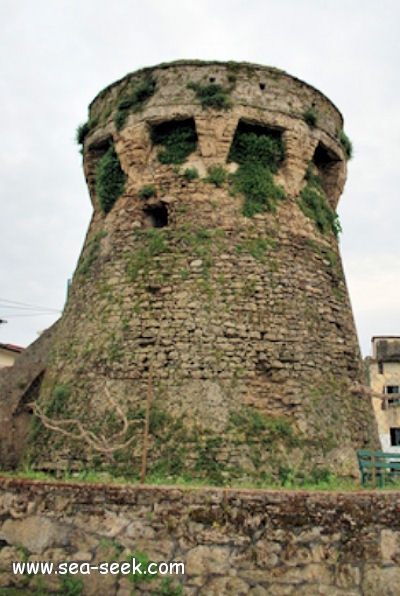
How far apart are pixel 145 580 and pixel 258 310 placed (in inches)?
195

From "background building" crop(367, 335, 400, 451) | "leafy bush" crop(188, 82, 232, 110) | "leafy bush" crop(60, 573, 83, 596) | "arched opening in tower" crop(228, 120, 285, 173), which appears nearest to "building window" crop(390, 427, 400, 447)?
"background building" crop(367, 335, 400, 451)

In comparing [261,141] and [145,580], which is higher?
[261,141]

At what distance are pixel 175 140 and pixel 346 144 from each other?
12.3ft

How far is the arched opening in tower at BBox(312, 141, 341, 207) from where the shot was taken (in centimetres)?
1127

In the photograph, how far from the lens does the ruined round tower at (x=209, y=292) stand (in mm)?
8195

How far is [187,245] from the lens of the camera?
30.9 feet

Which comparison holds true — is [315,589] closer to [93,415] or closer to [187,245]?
[93,415]

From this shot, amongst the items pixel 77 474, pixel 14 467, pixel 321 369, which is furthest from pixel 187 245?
pixel 14 467

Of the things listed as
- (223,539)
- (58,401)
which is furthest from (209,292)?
(223,539)

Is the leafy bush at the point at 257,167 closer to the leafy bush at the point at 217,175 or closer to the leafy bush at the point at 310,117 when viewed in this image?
the leafy bush at the point at 217,175

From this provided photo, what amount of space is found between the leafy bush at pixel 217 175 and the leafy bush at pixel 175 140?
0.57 metres

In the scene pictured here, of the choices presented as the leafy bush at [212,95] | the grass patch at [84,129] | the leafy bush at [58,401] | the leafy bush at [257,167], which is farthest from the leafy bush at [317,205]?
the leafy bush at [58,401]

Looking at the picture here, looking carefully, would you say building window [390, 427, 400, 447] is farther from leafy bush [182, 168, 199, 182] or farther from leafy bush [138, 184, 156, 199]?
leafy bush [138, 184, 156, 199]

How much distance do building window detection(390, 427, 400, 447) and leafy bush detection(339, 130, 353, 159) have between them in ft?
50.3
